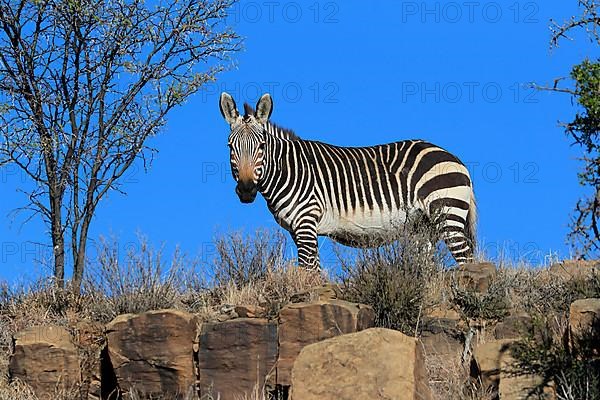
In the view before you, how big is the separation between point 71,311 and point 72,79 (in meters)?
4.55

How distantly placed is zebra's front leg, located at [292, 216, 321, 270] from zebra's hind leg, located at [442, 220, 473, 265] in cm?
191

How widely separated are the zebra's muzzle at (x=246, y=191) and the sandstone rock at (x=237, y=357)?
3568mm

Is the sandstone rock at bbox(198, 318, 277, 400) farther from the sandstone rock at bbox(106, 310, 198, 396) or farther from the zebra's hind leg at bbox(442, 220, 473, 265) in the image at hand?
the zebra's hind leg at bbox(442, 220, 473, 265)

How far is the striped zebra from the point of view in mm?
16516

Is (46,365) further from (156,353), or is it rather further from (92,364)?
(156,353)

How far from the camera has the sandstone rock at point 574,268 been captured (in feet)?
47.6

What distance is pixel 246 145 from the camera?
53.9 feet

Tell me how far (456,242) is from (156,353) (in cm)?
540

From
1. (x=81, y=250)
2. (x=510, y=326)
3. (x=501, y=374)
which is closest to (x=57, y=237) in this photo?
(x=81, y=250)

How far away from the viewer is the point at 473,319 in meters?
13.8

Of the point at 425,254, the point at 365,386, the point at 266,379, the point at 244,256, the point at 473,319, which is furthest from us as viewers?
the point at 244,256

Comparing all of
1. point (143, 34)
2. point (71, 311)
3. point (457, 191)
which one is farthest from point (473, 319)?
point (143, 34)

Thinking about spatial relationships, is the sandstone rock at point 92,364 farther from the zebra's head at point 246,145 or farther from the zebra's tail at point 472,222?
the zebra's tail at point 472,222

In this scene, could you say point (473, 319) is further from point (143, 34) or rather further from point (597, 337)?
point (143, 34)
